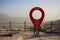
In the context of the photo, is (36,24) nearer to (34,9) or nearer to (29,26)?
(34,9)

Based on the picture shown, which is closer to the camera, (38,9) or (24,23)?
(38,9)

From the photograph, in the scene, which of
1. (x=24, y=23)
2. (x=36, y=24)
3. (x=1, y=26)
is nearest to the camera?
(x=36, y=24)

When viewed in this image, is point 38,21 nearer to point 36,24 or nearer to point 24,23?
point 36,24

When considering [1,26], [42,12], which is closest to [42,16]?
[42,12]

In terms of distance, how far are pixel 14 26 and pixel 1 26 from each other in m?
1.72

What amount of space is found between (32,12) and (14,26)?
1188 centimetres

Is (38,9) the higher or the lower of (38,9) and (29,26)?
the higher

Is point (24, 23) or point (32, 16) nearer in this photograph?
point (32, 16)

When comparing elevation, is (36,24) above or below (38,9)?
below

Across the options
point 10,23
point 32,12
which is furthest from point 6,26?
point 32,12

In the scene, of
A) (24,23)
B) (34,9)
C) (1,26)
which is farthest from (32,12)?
(1,26)

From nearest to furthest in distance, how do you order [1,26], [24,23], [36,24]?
[36,24] < [24,23] < [1,26]

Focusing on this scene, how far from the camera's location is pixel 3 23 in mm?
24031

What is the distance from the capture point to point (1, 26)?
931 inches
